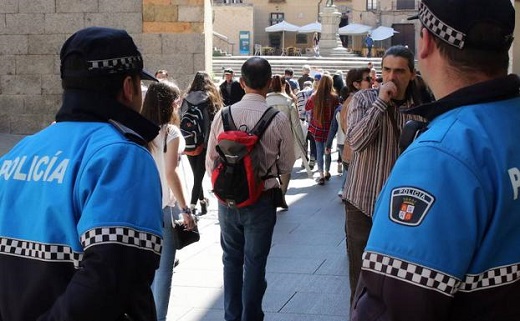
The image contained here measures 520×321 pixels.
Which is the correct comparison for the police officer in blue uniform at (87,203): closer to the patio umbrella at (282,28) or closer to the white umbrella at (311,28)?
the white umbrella at (311,28)

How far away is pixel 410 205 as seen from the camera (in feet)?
6.25

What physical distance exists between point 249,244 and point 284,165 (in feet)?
1.99

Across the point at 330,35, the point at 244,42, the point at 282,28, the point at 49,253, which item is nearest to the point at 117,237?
the point at 49,253

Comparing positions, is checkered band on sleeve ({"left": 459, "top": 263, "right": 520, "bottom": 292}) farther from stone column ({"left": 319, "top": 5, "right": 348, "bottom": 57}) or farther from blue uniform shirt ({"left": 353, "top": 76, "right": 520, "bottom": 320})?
stone column ({"left": 319, "top": 5, "right": 348, "bottom": 57})

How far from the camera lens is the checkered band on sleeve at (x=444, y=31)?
2.07 meters

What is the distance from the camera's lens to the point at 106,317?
2.28 metres

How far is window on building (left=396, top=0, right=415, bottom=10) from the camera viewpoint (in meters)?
62.4

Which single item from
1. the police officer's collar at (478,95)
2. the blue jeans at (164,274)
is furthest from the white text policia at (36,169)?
the blue jeans at (164,274)

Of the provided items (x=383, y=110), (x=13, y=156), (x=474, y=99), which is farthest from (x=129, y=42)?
(x=383, y=110)

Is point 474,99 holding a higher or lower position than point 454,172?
higher

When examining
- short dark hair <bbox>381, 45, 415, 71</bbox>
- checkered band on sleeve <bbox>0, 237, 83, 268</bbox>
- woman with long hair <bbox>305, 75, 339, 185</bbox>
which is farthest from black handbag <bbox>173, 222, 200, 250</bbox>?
woman with long hair <bbox>305, 75, 339, 185</bbox>

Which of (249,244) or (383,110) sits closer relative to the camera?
(383,110)

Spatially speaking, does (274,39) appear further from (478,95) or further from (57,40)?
(478,95)

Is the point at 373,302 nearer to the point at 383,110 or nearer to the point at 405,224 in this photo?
the point at 405,224
